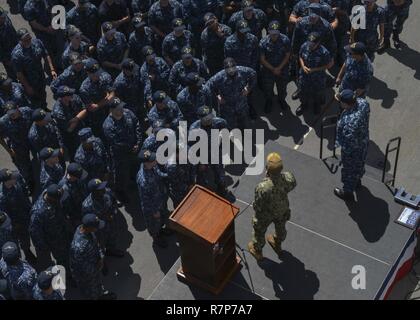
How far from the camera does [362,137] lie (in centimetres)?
1048

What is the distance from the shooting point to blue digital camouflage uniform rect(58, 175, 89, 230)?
35.0 feet

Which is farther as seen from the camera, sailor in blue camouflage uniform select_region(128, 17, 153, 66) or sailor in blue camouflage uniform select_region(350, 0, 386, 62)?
sailor in blue camouflage uniform select_region(128, 17, 153, 66)

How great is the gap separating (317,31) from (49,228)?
6.41 meters

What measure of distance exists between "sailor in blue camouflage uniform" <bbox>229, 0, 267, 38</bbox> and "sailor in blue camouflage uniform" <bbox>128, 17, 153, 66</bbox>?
66.9 inches

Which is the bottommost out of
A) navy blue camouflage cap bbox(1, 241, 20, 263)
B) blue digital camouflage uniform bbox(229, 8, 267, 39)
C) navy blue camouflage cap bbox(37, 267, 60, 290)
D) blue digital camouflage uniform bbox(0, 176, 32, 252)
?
blue digital camouflage uniform bbox(0, 176, 32, 252)

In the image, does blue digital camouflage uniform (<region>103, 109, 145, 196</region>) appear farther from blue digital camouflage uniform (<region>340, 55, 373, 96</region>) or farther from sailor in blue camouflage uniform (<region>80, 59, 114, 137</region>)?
blue digital camouflage uniform (<region>340, 55, 373, 96</region>)

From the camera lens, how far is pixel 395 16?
1452cm

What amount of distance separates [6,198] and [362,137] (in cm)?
570

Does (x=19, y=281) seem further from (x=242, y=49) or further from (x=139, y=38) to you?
(x=242, y=49)

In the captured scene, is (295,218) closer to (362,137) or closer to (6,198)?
(362,137)

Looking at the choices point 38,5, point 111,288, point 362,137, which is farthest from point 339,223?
point 38,5

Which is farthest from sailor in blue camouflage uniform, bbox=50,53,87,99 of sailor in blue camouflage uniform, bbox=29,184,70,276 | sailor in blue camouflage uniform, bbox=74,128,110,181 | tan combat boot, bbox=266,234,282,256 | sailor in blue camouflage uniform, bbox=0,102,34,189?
tan combat boot, bbox=266,234,282,256

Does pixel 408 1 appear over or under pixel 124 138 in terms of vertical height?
over

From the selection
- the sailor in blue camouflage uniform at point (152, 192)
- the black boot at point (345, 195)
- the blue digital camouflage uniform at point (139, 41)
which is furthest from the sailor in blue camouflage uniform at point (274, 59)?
the sailor in blue camouflage uniform at point (152, 192)
